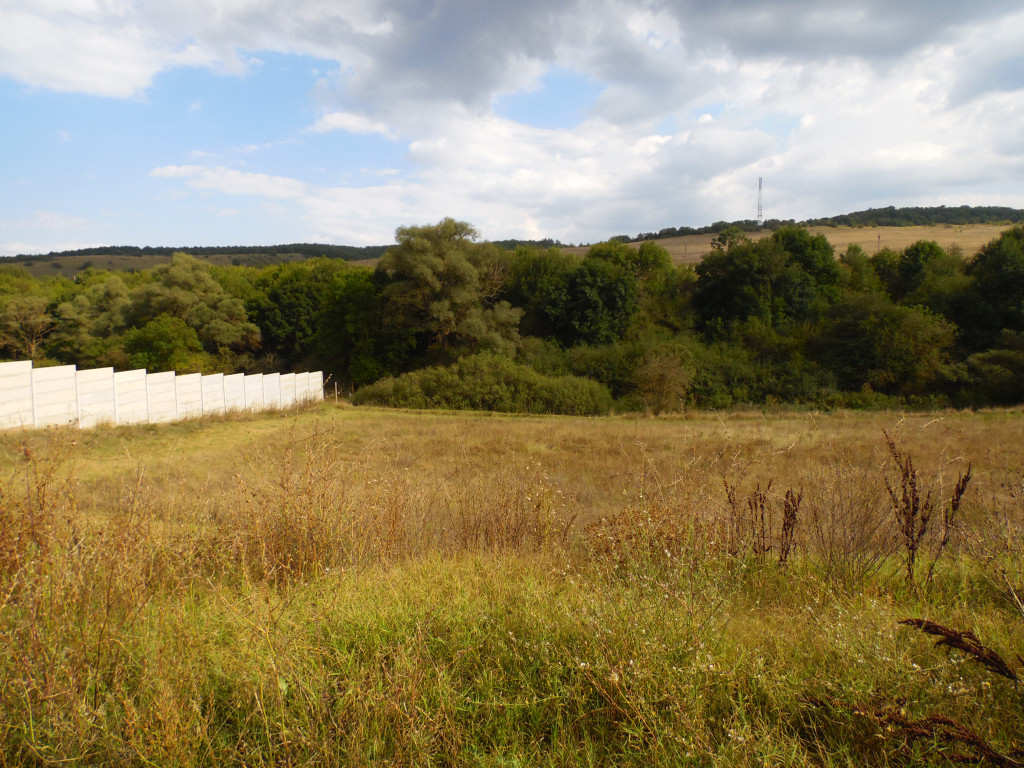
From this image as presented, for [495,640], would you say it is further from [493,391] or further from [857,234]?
[857,234]

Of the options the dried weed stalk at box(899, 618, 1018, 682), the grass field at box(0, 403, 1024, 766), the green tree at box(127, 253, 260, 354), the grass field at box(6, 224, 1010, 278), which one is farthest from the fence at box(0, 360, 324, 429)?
the grass field at box(6, 224, 1010, 278)

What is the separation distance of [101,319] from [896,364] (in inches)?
2097

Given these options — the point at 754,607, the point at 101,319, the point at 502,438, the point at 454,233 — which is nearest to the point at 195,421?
the point at 502,438

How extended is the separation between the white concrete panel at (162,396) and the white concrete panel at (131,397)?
0.85 feet

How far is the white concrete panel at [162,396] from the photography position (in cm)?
2106

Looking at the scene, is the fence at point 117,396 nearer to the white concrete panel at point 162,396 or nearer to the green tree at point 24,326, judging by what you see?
the white concrete panel at point 162,396

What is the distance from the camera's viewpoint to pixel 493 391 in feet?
99.2

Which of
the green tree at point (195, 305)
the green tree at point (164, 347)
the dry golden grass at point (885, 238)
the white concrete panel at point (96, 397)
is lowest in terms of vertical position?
the white concrete panel at point (96, 397)

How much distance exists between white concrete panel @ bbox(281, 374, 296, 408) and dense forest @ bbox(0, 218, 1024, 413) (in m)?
3.98

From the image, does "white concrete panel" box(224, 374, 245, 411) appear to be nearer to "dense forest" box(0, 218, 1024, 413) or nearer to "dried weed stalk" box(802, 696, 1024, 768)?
"dense forest" box(0, 218, 1024, 413)

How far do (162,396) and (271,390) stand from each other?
22.6 ft

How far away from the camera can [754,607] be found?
10.6 ft

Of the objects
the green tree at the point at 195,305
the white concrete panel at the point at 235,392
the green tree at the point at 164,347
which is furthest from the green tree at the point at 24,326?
the white concrete panel at the point at 235,392

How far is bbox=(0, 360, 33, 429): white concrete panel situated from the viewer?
616 inches
